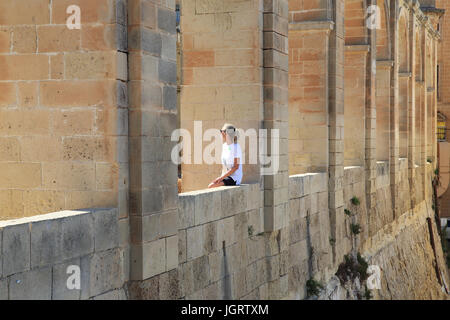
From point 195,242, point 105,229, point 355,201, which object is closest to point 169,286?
point 195,242

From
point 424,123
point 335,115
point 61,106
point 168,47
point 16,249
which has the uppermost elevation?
point 168,47

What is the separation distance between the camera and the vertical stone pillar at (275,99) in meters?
9.04

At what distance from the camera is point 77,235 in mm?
5500

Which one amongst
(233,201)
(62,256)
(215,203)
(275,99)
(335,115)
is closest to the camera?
(62,256)

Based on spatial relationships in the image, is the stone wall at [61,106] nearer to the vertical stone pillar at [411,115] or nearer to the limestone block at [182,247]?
the limestone block at [182,247]

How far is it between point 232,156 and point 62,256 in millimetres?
3271

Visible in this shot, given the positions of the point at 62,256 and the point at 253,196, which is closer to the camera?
the point at 62,256

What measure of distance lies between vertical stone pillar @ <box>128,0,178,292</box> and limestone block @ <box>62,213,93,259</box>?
594 mm

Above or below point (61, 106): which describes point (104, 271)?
below

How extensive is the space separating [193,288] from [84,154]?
5.77 ft

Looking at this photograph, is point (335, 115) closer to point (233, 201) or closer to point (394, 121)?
point (233, 201)

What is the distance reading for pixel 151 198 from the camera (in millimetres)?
6336

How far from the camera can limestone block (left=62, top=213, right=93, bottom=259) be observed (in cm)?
537
